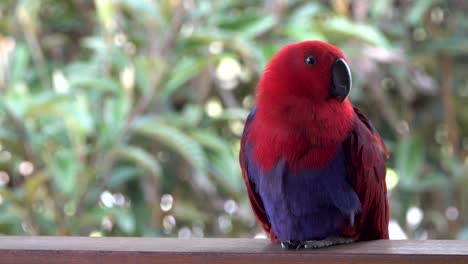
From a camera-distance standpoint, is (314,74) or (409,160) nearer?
(314,74)

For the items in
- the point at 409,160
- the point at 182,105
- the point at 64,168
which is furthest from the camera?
the point at 182,105

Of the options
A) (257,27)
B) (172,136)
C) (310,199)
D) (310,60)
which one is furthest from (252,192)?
(257,27)

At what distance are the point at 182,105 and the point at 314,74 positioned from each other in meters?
1.38

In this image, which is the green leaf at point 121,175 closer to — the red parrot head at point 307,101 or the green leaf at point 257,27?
the green leaf at point 257,27

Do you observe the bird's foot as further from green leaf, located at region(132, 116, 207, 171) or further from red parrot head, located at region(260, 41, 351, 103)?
green leaf, located at region(132, 116, 207, 171)

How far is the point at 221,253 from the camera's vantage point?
0.95 metres

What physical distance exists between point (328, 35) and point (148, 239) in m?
1.16

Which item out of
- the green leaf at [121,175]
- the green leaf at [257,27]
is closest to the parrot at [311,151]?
the green leaf at [257,27]

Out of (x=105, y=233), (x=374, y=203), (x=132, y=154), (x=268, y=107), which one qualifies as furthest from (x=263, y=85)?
(x=105, y=233)

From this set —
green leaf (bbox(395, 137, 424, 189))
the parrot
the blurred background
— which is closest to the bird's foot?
the parrot

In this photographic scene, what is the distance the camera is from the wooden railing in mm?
919

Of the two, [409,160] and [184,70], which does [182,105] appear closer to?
[184,70]

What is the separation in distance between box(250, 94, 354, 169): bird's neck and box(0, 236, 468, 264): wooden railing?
0.47 ft

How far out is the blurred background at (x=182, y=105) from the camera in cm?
188
